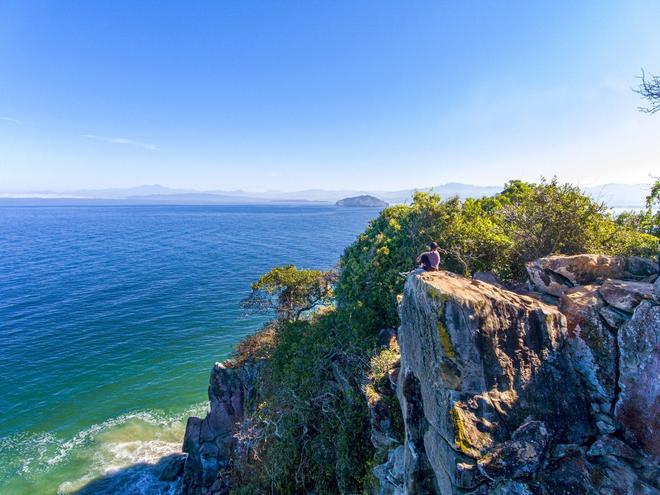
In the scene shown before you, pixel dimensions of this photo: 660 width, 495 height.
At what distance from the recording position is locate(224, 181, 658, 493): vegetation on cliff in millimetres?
17375

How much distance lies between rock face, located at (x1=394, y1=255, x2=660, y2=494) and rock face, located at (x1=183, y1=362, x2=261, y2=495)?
17836mm

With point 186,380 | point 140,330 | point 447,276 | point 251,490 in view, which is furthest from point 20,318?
point 447,276

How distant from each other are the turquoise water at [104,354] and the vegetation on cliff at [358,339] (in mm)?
12283

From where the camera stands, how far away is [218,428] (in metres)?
26.1

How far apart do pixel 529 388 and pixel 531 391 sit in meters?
0.09

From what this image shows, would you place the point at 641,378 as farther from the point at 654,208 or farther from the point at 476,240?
the point at 654,208

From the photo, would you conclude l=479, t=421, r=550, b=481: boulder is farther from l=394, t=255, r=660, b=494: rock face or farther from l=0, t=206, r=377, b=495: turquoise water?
l=0, t=206, r=377, b=495: turquoise water

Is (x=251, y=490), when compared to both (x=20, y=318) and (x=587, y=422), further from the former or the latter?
(x=20, y=318)

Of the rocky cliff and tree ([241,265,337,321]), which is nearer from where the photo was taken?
the rocky cliff

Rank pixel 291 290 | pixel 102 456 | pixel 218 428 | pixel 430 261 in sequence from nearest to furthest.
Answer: pixel 430 261
pixel 218 428
pixel 102 456
pixel 291 290

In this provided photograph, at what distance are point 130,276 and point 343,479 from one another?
61427 mm

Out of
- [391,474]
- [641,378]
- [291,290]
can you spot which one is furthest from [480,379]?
[291,290]

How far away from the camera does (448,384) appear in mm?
9875

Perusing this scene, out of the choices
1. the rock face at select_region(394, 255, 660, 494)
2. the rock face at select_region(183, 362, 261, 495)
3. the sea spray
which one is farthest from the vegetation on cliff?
the sea spray
